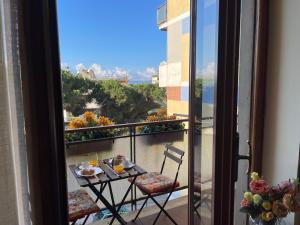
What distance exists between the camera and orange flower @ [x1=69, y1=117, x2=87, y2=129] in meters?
2.69

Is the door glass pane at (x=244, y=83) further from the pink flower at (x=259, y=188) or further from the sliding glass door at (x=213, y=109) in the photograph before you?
the sliding glass door at (x=213, y=109)

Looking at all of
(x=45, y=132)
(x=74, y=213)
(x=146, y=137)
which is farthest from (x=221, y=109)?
(x=146, y=137)

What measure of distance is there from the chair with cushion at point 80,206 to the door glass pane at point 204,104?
103 cm

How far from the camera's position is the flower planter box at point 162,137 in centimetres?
326

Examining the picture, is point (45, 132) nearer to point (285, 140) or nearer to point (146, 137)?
point (285, 140)

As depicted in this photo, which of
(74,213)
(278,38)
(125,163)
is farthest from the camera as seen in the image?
(125,163)

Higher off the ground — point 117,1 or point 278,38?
point 117,1

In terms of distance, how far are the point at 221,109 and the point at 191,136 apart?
1.00 ft

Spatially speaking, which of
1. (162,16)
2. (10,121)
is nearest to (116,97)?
(162,16)

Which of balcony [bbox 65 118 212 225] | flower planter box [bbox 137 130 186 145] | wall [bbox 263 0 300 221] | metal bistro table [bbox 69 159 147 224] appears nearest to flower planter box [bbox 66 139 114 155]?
balcony [bbox 65 118 212 225]

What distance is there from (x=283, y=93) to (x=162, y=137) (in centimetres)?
207

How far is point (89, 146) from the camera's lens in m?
2.86

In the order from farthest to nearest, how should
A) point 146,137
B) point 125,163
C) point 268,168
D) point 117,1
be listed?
point 117,1 < point 146,137 < point 125,163 < point 268,168

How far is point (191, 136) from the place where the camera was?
4.38 feet
